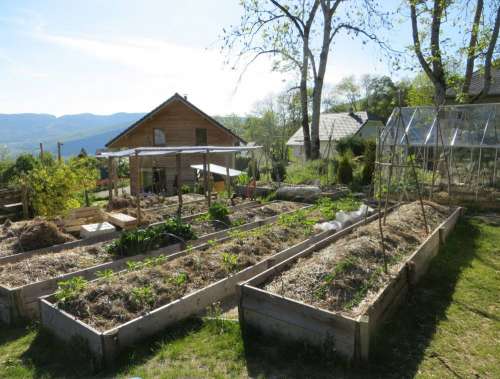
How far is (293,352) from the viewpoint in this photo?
12.1ft

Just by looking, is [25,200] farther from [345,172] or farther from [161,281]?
[345,172]

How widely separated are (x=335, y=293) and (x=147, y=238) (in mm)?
3535

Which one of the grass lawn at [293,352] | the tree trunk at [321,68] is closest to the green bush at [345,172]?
the tree trunk at [321,68]

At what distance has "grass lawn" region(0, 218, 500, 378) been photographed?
3.42 metres

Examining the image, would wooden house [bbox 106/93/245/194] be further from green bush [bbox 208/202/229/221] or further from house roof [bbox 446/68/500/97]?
house roof [bbox 446/68/500/97]

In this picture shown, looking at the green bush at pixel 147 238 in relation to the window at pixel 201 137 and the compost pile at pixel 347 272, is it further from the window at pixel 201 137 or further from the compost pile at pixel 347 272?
the window at pixel 201 137

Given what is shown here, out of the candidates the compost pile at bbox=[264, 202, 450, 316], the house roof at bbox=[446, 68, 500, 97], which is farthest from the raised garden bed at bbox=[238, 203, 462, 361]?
the house roof at bbox=[446, 68, 500, 97]

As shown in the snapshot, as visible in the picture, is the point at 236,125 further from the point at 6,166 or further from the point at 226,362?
the point at 226,362

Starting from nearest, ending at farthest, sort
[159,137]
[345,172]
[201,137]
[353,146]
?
[345,172], [159,137], [201,137], [353,146]

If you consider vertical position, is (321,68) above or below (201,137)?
above

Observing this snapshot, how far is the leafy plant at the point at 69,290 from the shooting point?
4301mm

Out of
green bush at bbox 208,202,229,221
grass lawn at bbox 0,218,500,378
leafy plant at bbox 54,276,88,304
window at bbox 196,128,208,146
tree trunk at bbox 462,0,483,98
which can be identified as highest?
tree trunk at bbox 462,0,483,98

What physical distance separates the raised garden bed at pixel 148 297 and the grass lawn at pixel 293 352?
0.18 metres

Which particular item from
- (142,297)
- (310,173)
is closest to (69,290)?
(142,297)
